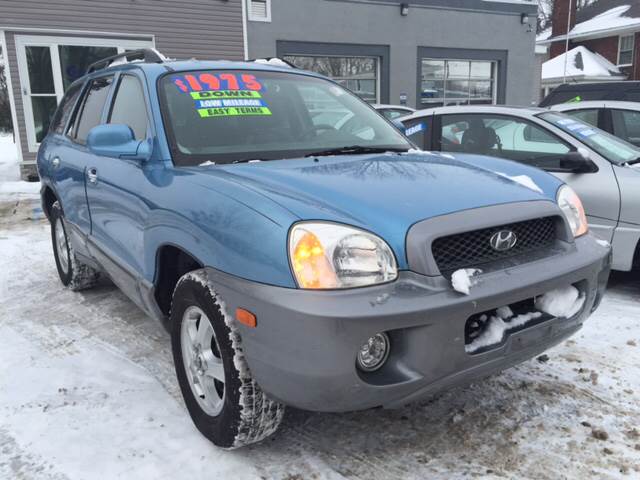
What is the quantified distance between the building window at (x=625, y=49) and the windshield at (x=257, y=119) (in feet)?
106

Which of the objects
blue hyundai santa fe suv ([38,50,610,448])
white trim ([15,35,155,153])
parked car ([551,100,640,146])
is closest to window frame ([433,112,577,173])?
parked car ([551,100,640,146])

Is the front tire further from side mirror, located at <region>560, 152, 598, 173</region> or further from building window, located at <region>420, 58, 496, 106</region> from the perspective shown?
building window, located at <region>420, 58, 496, 106</region>

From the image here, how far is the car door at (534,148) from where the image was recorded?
4426 mm

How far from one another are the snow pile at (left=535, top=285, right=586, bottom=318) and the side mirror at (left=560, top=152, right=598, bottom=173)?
225cm

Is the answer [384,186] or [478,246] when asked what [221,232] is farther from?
[478,246]

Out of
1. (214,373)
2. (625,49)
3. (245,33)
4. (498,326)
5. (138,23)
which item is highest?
(625,49)

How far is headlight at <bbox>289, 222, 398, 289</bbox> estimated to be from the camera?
6.68 feet

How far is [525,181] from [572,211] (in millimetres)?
289

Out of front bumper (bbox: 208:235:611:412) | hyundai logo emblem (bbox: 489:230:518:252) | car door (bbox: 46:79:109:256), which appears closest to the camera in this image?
front bumper (bbox: 208:235:611:412)

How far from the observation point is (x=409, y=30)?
16.8 m

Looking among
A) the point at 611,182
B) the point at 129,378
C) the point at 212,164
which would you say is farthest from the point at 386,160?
the point at 611,182

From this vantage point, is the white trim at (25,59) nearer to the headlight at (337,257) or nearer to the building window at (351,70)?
the building window at (351,70)

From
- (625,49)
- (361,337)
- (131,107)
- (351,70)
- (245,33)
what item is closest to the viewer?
(361,337)

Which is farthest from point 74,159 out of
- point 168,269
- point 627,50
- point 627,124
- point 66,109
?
point 627,50
